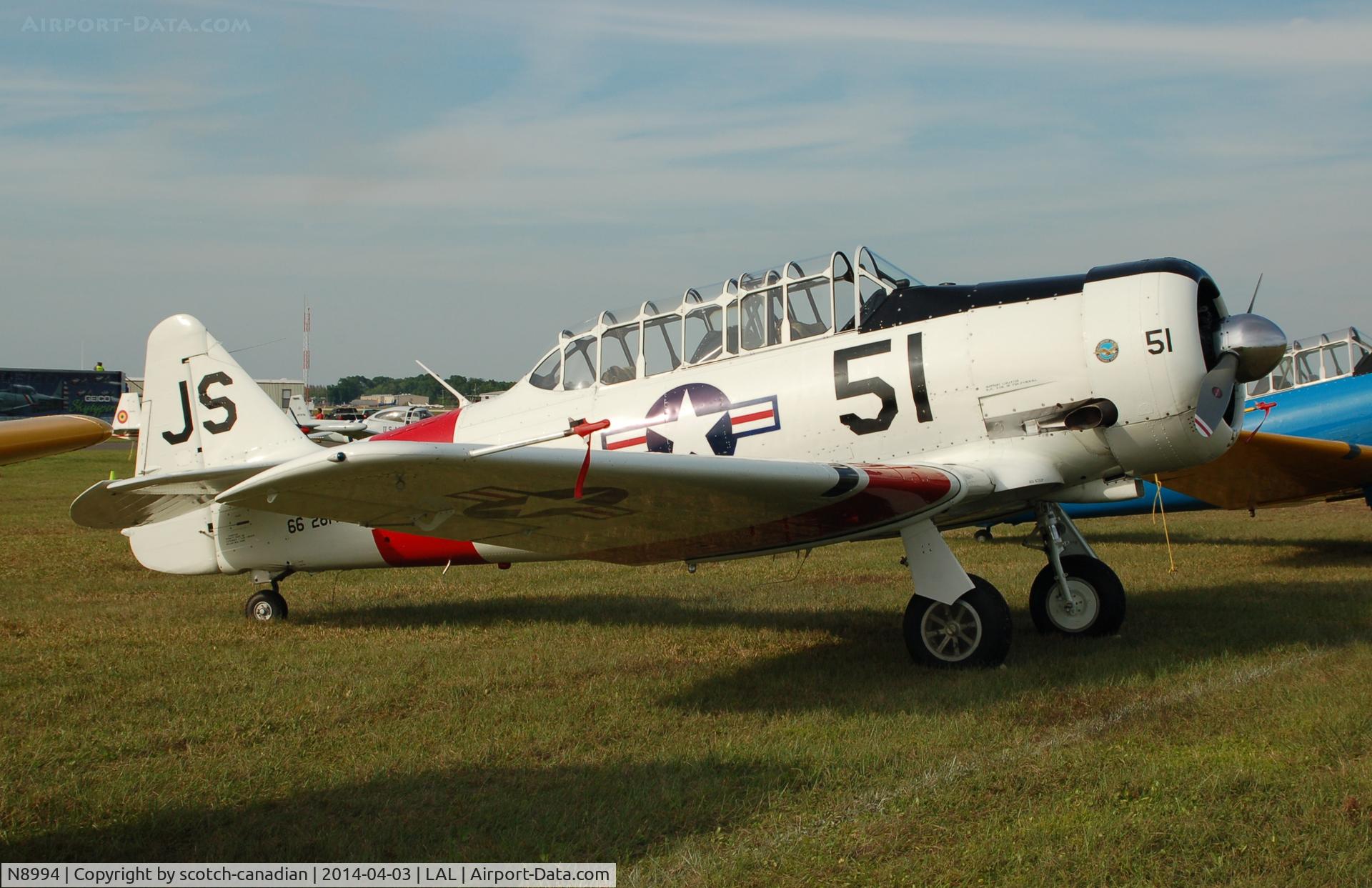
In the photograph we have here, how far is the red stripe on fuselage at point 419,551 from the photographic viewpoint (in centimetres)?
841

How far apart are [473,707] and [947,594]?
2.96m

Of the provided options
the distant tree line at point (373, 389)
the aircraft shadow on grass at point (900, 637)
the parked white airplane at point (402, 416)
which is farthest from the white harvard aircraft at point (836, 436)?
the distant tree line at point (373, 389)

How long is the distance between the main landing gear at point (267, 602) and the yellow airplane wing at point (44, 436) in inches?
194

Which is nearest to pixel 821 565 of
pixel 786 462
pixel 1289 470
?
pixel 1289 470

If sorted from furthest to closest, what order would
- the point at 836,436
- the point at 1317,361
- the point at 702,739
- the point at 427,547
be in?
1. the point at 1317,361
2. the point at 427,547
3. the point at 836,436
4. the point at 702,739

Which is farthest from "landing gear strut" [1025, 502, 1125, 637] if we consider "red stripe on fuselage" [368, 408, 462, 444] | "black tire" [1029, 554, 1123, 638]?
"red stripe on fuselage" [368, 408, 462, 444]

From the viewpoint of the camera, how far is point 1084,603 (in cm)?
771

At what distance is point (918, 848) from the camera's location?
3.73 meters

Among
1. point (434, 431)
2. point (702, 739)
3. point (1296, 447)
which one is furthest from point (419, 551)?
point (1296, 447)

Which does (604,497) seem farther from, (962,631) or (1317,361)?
(1317,361)

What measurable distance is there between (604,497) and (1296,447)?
29.0 ft

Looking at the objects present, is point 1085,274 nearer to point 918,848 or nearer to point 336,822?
point 918,848

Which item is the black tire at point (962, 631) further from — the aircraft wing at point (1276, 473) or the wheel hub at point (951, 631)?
the aircraft wing at point (1276, 473)

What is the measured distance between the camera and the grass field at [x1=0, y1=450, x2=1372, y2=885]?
378cm
